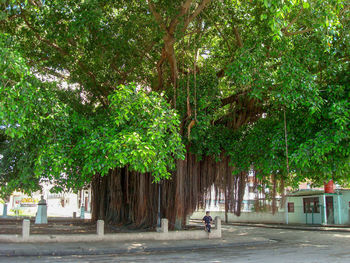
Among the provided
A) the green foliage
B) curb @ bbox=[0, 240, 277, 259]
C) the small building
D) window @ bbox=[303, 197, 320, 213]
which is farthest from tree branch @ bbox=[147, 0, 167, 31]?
window @ bbox=[303, 197, 320, 213]

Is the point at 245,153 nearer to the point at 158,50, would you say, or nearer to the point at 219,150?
the point at 219,150

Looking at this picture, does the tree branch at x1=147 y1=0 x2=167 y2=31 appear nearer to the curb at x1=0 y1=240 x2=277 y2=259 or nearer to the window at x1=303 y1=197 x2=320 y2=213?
the curb at x1=0 y1=240 x2=277 y2=259

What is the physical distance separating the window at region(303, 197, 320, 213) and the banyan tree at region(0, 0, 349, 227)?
415 inches

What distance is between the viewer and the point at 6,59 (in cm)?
775

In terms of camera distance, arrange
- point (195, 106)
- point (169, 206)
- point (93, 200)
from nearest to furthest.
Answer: point (195, 106) → point (169, 206) → point (93, 200)

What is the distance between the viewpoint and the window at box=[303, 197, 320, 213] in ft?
75.0

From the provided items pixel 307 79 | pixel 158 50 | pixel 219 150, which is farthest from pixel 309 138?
pixel 158 50

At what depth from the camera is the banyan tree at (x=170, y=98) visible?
892cm

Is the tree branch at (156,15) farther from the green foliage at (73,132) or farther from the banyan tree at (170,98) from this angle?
the green foliage at (73,132)

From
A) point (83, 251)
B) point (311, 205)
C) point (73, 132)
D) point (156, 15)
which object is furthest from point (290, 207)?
point (73, 132)

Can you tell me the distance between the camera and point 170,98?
13.5 metres

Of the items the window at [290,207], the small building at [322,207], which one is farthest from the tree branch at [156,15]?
the window at [290,207]

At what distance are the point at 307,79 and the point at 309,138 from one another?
1.92 metres

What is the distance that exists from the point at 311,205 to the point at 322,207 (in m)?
1.32
